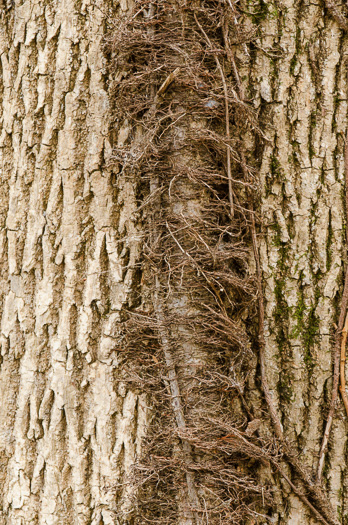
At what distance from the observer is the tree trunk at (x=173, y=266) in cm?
179

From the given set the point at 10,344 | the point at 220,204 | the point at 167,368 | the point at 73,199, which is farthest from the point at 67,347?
the point at 220,204

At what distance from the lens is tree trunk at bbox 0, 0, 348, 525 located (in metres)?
1.79

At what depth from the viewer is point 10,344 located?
1.92 meters

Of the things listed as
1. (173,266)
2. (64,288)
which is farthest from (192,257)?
(64,288)

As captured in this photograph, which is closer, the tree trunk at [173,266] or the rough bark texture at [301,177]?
the tree trunk at [173,266]

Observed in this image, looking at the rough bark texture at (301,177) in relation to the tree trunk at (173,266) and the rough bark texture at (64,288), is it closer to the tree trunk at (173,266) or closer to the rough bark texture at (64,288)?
the tree trunk at (173,266)

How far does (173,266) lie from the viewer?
1.82m

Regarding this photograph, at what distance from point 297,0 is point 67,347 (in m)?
1.67

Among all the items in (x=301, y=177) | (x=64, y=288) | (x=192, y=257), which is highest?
(x=301, y=177)

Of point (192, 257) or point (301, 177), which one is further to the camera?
point (301, 177)

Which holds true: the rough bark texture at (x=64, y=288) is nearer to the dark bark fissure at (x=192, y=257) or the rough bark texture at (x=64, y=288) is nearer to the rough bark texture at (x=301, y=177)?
the dark bark fissure at (x=192, y=257)

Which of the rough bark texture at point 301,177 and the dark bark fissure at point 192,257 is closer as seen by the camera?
the dark bark fissure at point 192,257

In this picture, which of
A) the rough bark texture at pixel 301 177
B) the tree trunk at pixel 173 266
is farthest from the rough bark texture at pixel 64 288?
the rough bark texture at pixel 301 177

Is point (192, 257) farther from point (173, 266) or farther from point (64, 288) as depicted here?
point (64, 288)
